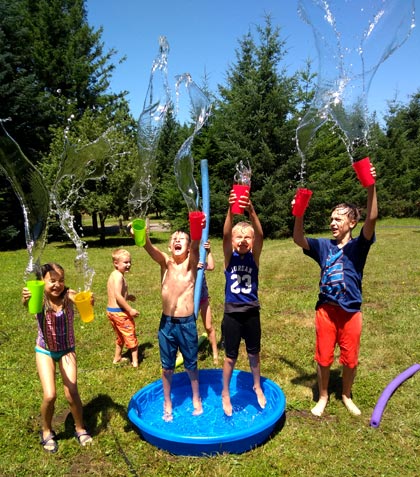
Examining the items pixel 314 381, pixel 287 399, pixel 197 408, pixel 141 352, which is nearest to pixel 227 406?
pixel 197 408

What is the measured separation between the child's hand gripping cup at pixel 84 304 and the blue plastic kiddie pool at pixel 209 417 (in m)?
1.13

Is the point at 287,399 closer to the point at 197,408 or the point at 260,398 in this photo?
the point at 260,398

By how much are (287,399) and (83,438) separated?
2.09 metres

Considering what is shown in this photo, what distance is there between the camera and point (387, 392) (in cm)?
459

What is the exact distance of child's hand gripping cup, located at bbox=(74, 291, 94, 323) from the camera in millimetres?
3449

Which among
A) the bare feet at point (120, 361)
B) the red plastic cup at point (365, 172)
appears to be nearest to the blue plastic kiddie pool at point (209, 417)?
the bare feet at point (120, 361)

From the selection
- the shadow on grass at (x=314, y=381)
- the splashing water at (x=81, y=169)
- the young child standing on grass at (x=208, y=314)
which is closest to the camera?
the splashing water at (x=81, y=169)

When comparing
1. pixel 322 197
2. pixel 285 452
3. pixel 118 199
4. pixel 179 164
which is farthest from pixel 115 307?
pixel 322 197

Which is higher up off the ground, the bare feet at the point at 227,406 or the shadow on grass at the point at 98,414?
the bare feet at the point at 227,406

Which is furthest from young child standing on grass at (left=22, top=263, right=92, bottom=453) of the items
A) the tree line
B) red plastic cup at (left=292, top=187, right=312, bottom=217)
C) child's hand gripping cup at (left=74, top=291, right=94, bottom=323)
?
the tree line

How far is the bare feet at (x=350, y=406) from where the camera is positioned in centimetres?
439

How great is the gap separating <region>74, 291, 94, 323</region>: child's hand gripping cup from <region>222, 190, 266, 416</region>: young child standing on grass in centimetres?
133

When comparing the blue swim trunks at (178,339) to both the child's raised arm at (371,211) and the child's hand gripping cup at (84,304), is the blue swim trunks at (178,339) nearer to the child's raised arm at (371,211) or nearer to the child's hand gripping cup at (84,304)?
the child's hand gripping cup at (84,304)

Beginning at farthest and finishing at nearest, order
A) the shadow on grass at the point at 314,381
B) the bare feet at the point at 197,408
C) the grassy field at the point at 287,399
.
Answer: the shadow on grass at the point at 314,381, the bare feet at the point at 197,408, the grassy field at the point at 287,399
